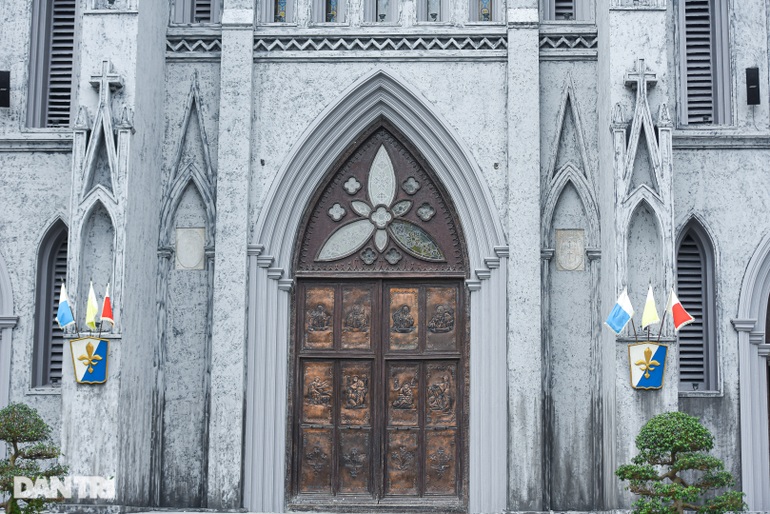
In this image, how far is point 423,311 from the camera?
1595 cm

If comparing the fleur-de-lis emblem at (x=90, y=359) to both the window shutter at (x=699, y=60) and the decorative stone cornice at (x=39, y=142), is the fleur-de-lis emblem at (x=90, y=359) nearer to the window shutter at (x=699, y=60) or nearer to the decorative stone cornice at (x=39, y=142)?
the decorative stone cornice at (x=39, y=142)

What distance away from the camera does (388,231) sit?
635 inches

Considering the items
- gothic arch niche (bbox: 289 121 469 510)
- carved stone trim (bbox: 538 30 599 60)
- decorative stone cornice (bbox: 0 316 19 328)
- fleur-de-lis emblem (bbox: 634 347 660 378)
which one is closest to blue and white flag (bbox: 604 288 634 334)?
fleur-de-lis emblem (bbox: 634 347 660 378)

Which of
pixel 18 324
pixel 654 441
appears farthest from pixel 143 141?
pixel 654 441

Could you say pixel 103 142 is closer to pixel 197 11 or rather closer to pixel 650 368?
pixel 197 11

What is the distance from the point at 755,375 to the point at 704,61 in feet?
14.5

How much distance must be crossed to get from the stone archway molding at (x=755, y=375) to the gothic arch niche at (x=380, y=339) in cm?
364

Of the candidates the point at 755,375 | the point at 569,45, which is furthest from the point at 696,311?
the point at 569,45

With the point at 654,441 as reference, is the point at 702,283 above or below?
above

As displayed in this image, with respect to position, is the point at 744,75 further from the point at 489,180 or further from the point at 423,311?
the point at 423,311

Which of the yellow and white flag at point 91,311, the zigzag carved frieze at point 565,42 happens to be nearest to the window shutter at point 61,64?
the yellow and white flag at point 91,311

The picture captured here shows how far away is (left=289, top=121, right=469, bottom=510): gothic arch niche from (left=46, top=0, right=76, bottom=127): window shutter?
3.90 m

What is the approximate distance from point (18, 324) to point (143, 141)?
10.3ft

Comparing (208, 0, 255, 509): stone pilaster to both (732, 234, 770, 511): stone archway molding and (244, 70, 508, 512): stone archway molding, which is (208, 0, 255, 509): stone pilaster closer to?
(244, 70, 508, 512): stone archway molding
